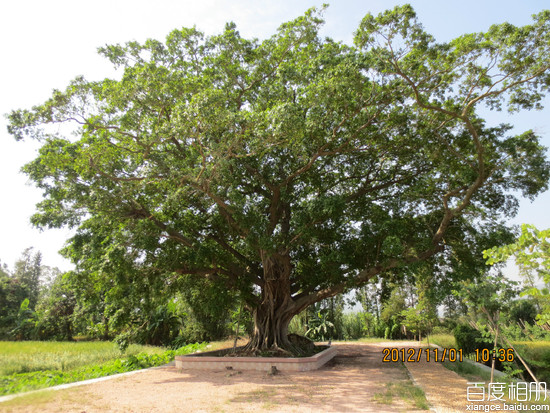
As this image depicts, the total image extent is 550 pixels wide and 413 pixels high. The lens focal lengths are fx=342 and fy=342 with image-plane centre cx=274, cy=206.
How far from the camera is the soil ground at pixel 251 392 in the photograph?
5234 millimetres

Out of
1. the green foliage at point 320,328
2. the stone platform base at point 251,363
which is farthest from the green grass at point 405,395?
the green foliage at point 320,328

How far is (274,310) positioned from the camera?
11961mm

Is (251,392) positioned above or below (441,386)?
below

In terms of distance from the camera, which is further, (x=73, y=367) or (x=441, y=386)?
(x=73, y=367)

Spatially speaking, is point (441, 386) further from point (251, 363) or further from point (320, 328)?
point (320, 328)

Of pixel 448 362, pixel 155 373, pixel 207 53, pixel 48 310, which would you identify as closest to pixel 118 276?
pixel 155 373

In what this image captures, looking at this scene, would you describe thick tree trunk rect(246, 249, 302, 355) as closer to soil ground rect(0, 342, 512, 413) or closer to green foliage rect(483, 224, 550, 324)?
soil ground rect(0, 342, 512, 413)

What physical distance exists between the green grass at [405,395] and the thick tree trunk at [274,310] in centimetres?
470

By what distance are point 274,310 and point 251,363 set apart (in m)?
2.52

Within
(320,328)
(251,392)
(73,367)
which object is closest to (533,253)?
(251,392)

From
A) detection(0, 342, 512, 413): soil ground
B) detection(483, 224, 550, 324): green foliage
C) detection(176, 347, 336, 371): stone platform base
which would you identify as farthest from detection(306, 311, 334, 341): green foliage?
detection(483, 224, 550, 324): green foliage

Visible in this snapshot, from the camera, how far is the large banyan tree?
794 cm

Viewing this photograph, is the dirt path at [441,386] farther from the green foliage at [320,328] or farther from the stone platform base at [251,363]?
the green foliage at [320,328]

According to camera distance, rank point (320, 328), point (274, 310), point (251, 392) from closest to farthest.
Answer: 1. point (251, 392)
2. point (274, 310)
3. point (320, 328)
